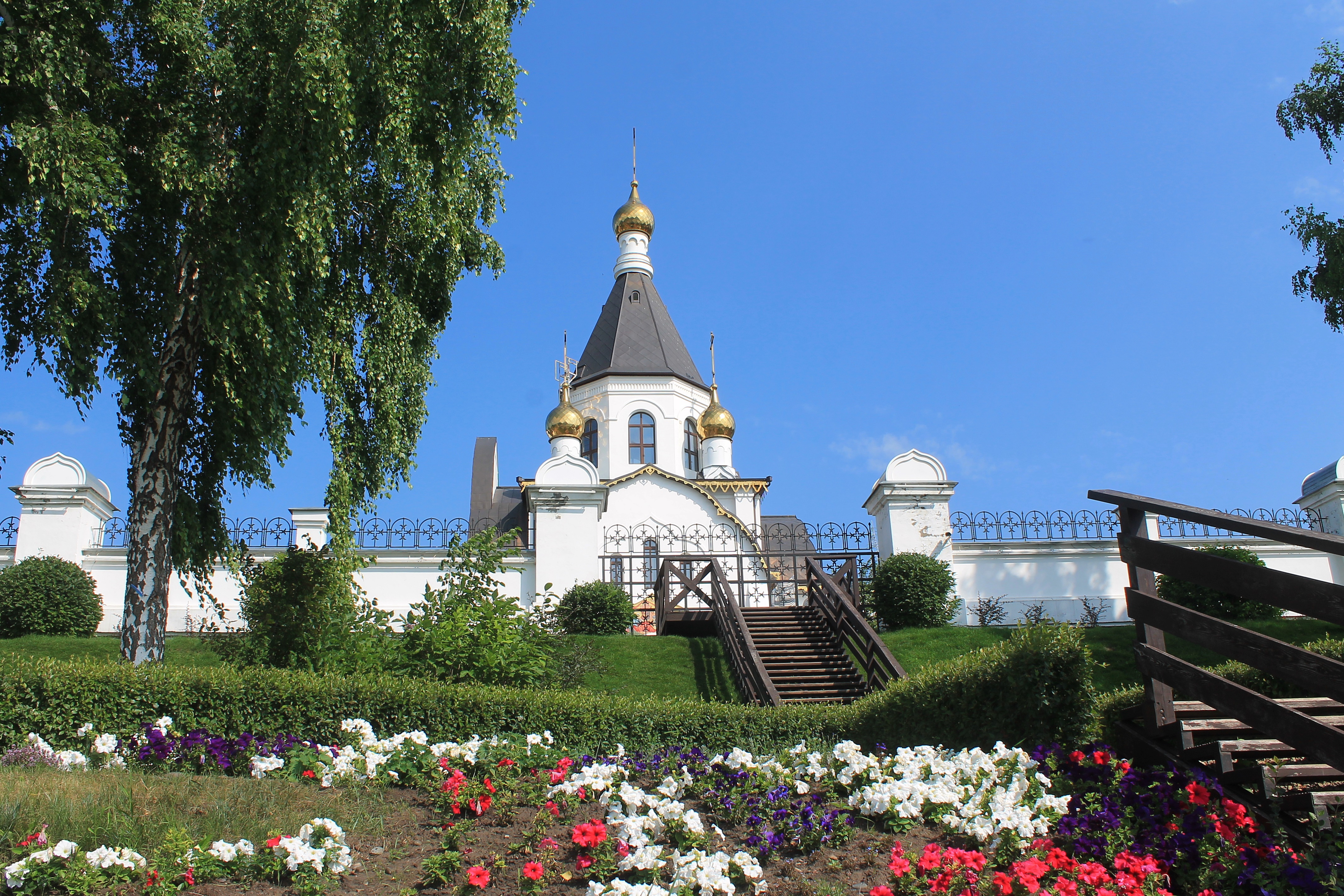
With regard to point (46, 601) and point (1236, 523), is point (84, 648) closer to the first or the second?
point (46, 601)

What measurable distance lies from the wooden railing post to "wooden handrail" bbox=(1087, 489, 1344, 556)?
87 mm

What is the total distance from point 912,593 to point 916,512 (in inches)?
74.8

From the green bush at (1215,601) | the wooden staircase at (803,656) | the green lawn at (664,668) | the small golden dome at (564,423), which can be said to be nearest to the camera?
the wooden staircase at (803,656)

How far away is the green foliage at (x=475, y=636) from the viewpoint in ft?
31.4

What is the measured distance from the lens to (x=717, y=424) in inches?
1218

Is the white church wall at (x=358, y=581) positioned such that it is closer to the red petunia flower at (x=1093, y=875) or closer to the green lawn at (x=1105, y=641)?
the green lawn at (x=1105, y=641)

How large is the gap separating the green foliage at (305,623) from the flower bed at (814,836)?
168 inches

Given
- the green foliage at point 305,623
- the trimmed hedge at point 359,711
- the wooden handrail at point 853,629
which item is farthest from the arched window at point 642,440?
the trimmed hedge at point 359,711

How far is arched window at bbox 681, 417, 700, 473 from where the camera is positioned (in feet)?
106

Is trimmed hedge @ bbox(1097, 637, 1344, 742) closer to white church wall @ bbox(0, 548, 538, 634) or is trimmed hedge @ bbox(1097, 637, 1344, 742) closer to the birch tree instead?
the birch tree

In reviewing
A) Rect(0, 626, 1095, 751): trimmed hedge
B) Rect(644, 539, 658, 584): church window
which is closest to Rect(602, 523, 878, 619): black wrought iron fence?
Rect(644, 539, 658, 584): church window

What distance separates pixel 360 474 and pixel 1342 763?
9.60m

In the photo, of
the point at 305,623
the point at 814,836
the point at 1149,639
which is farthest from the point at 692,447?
the point at 814,836

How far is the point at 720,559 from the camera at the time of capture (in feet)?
68.3
